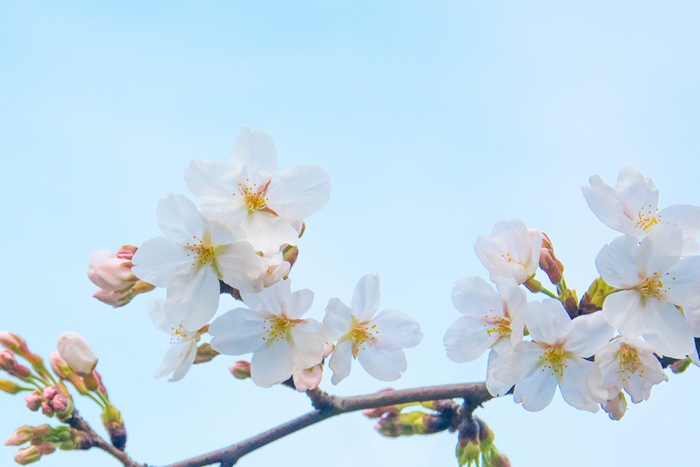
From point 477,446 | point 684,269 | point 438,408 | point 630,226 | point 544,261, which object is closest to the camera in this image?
point 684,269

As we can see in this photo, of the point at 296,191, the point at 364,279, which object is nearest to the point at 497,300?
the point at 364,279

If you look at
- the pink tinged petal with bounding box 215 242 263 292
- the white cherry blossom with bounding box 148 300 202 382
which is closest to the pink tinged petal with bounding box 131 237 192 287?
the pink tinged petal with bounding box 215 242 263 292

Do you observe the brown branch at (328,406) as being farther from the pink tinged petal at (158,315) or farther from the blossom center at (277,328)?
the pink tinged petal at (158,315)

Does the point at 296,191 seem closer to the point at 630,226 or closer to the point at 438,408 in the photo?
the point at 630,226

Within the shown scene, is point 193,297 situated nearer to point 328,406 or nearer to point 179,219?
point 179,219

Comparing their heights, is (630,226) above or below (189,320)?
above

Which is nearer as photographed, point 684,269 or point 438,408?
point 684,269

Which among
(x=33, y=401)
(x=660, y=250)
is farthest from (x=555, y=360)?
(x=33, y=401)
